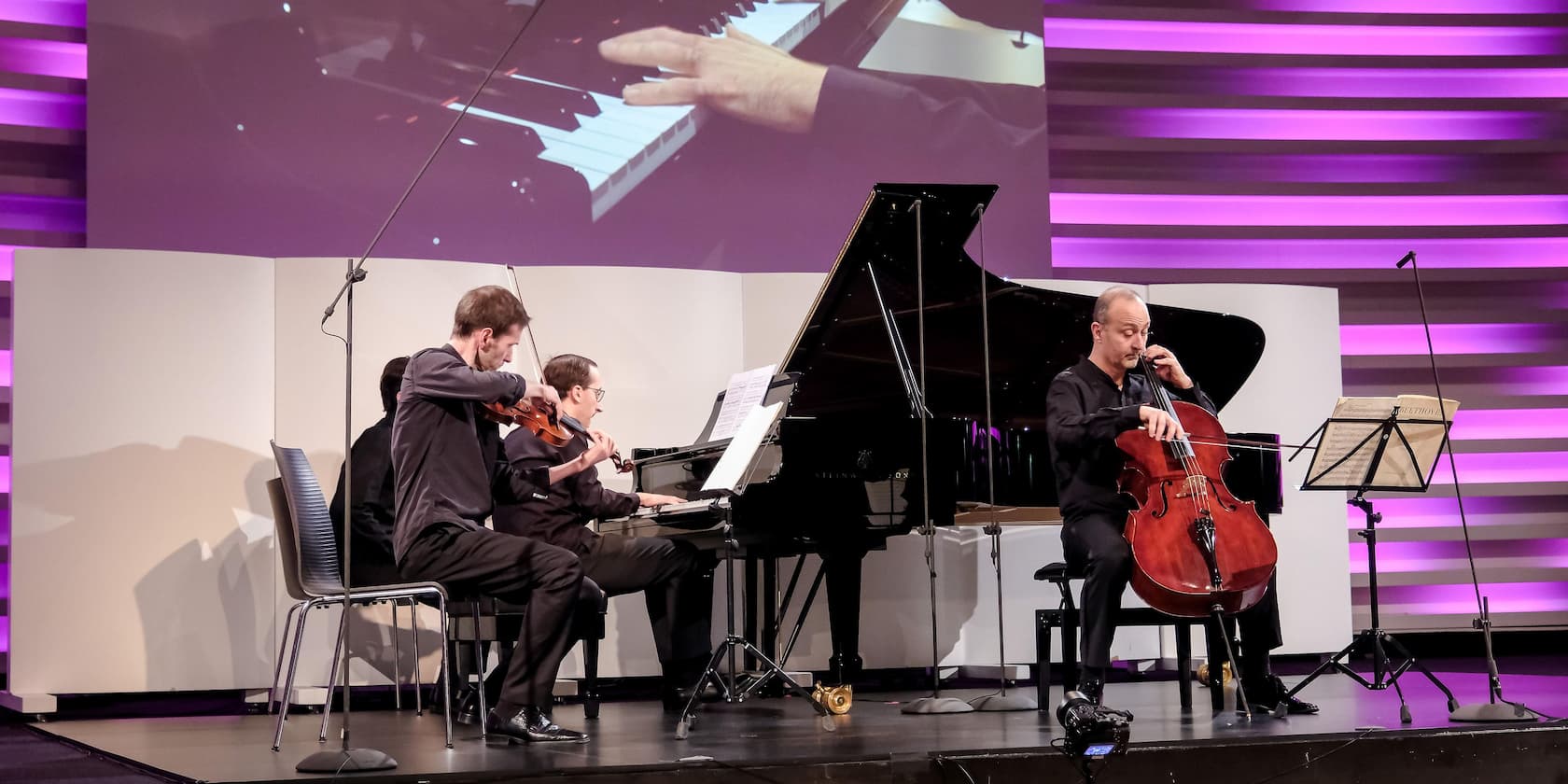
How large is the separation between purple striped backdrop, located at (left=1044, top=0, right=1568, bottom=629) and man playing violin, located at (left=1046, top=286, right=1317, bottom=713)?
136 inches

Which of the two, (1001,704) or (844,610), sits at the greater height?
(844,610)

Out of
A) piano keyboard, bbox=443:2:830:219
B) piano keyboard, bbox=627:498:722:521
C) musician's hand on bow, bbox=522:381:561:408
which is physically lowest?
piano keyboard, bbox=627:498:722:521

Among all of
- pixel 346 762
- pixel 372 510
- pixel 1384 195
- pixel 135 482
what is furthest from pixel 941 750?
pixel 1384 195

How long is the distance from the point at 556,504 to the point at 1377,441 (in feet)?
8.36

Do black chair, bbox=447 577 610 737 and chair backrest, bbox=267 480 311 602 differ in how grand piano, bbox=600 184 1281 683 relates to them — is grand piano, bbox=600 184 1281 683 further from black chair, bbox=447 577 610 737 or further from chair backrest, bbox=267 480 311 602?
chair backrest, bbox=267 480 311 602

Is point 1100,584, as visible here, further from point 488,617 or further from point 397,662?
point 397,662

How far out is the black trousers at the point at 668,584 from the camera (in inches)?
187

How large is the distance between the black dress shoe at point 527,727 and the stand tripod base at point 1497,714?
246 cm

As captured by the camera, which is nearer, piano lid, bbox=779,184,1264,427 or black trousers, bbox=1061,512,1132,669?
black trousers, bbox=1061,512,1132,669

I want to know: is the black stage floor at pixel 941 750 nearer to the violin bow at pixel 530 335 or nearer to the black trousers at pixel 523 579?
the black trousers at pixel 523 579

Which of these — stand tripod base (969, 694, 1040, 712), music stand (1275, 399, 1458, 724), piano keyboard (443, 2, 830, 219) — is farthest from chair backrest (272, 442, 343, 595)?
music stand (1275, 399, 1458, 724)

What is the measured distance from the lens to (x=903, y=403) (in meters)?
5.32

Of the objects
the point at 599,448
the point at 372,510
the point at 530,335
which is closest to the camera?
the point at 599,448

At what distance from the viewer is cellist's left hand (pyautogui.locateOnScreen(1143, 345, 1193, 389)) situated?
4.25 m
